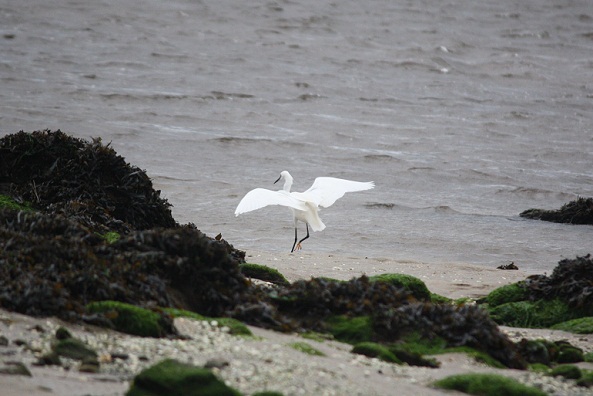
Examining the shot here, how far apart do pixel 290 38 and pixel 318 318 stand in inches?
1121

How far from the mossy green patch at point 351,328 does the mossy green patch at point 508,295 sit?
8.21 ft

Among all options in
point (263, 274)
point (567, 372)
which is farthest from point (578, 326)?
point (263, 274)

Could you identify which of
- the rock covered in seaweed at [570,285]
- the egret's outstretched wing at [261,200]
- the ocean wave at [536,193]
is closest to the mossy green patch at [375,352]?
the rock covered in seaweed at [570,285]

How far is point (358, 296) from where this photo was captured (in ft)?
22.6

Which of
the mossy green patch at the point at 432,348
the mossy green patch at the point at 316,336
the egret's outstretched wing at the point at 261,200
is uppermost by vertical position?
the egret's outstretched wing at the point at 261,200

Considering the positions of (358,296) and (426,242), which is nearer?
(358,296)

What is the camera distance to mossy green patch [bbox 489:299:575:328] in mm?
8031

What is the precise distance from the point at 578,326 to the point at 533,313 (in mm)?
558

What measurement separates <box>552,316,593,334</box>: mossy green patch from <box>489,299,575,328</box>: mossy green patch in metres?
0.20

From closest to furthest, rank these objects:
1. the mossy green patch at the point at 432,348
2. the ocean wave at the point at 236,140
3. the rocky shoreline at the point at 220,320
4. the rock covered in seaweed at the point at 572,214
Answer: the rocky shoreline at the point at 220,320 < the mossy green patch at the point at 432,348 < the rock covered in seaweed at the point at 572,214 < the ocean wave at the point at 236,140

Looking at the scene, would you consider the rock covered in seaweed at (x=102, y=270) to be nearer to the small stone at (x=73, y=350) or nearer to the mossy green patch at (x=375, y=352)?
the small stone at (x=73, y=350)

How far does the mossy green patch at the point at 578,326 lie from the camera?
753 cm

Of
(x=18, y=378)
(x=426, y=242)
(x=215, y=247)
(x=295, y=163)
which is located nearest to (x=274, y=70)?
(x=295, y=163)

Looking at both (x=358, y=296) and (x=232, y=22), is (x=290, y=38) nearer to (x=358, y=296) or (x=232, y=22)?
(x=232, y=22)
